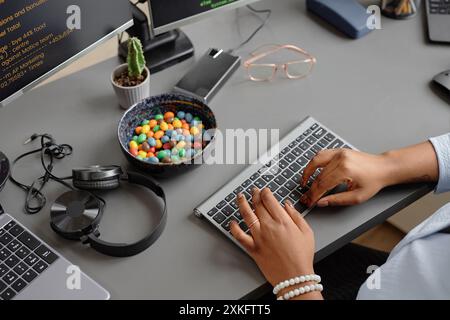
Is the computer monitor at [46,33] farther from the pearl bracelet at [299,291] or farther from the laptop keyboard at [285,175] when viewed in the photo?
the pearl bracelet at [299,291]

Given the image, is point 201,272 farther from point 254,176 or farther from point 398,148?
point 398,148

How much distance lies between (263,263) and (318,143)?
29 cm

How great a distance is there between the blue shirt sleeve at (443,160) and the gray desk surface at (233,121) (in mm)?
41

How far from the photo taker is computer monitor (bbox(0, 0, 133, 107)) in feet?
3.06

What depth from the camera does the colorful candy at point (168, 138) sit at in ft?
3.24

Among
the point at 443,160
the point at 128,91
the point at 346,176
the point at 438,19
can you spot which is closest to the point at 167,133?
the point at 128,91

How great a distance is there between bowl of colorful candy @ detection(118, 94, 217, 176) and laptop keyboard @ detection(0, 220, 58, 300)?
22 centimetres

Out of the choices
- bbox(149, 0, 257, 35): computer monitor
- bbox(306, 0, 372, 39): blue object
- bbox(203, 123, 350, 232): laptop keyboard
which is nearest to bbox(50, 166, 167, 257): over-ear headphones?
bbox(203, 123, 350, 232): laptop keyboard

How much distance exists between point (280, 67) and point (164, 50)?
265mm

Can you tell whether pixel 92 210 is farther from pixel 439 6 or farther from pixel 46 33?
pixel 439 6

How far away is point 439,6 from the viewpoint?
130cm

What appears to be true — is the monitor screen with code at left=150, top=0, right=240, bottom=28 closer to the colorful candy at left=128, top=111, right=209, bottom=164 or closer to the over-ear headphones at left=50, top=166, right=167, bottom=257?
the colorful candy at left=128, top=111, right=209, bottom=164

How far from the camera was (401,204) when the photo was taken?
3.16 feet

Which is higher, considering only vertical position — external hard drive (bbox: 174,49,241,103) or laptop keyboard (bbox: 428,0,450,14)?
laptop keyboard (bbox: 428,0,450,14)
